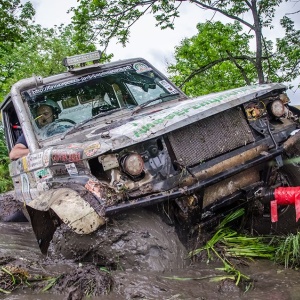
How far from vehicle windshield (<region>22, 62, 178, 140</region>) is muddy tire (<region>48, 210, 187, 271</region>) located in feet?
4.40

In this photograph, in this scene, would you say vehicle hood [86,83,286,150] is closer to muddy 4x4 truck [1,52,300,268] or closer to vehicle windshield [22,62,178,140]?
muddy 4x4 truck [1,52,300,268]

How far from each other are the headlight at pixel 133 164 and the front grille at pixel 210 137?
33cm

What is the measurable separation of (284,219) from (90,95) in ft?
7.74

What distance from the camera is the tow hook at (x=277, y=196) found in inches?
139

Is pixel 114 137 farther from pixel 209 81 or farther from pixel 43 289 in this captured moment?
pixel 209 81

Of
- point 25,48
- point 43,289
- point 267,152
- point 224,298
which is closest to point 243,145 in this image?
point 267,152

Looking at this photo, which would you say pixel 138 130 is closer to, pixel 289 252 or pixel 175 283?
pixel 175 283

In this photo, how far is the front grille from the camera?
370cm

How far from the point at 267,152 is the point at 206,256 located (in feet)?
3.31

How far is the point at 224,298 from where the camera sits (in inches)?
118

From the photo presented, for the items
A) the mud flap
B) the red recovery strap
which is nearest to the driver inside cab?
the mud flap

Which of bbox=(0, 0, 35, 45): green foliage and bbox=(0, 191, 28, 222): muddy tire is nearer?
bbox=(0, 191, 28, 222): muddy tire

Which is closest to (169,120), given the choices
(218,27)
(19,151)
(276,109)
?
(276,109)

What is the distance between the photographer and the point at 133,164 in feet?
11.3
